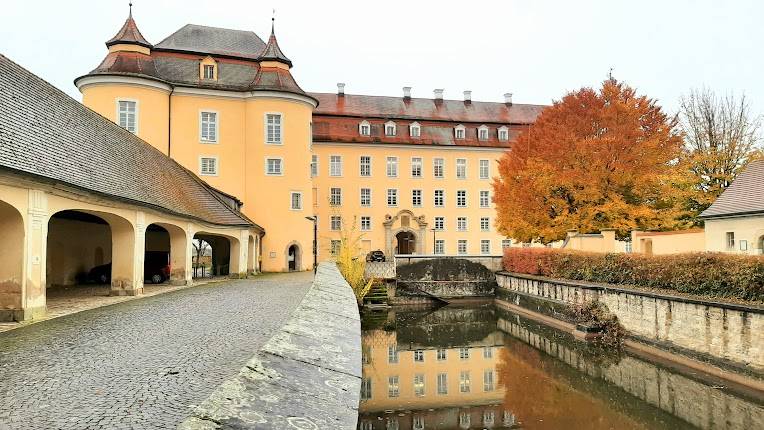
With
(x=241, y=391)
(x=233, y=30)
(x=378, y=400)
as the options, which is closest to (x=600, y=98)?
(x=378, y=400)

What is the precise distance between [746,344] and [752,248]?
11.7 meters

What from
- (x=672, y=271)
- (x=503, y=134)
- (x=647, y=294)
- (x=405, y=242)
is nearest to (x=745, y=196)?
(x=672, y=271)

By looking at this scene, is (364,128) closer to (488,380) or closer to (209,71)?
(209,71)

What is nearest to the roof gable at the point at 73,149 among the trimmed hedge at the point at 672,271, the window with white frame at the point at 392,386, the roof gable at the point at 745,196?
the window with white frame at the point at 392,386

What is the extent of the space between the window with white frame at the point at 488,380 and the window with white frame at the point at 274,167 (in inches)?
796

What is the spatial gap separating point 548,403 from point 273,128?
79.0ft

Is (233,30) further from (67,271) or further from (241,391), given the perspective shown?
(241,391)

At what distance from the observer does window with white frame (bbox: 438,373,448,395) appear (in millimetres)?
12461

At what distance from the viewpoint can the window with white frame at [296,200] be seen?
104 feet

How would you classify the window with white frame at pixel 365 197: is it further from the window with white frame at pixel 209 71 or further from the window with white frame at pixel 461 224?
the window with white frame at pixel 209 71

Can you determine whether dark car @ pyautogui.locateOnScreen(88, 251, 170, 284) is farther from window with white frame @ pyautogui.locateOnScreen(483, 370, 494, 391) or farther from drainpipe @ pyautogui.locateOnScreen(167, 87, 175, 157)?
window with white frame @ pyautogui.locateOnScreen(483, 370, 494, 391)

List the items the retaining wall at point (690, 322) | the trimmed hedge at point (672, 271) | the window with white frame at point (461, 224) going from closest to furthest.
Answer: the retaining wall at point (690, 322), the trimmed hedge at point (672, 271), the window with white frame at point (461, 224)

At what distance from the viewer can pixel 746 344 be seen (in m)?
11.5

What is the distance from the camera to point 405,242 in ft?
150
